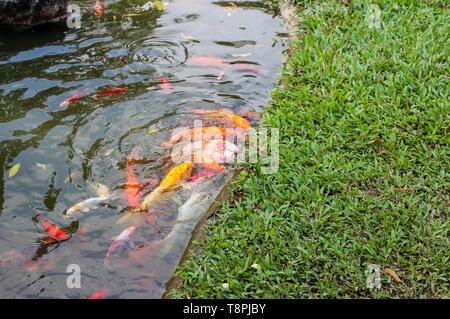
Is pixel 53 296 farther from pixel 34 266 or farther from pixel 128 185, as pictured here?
pixel 128 185

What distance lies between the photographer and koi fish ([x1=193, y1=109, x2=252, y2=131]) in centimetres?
432

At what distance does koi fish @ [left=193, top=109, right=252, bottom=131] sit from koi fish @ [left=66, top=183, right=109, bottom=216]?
A: 152 cm

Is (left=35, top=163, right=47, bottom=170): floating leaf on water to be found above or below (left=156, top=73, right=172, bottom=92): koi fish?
below

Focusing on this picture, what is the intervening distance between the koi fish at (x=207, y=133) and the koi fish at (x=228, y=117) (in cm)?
10

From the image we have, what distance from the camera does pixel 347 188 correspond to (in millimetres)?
3385

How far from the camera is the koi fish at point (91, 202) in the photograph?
3.50 m

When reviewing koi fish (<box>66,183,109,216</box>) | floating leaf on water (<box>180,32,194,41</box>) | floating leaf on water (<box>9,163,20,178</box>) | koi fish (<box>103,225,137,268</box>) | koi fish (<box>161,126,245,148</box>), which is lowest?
koi fish (<box>103,225,137,268</box>)

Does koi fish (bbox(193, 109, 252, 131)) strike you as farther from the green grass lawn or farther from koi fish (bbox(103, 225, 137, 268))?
koi fish (bbox(103, 225, 137, 268))

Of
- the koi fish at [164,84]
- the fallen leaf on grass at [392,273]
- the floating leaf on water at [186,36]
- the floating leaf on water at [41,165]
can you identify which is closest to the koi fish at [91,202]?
the floating leaf on water at [41,165]

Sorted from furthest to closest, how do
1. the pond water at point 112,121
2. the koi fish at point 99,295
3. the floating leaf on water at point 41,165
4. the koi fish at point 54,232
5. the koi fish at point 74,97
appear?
1. the koi fish at point 74,97
2. the floating leaf on water at point 41,165
3. the koi fish at point 54,232
4. the pond water at point 112,121
5. the koi fish at point 99,295

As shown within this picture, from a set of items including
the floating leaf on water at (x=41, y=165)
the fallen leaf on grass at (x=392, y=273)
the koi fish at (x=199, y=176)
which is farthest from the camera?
the floating leaf on water at (x=41, y=165)

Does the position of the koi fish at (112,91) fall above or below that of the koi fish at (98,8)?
below

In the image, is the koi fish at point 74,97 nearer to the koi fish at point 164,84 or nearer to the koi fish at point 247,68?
the koi fish at point 164,84

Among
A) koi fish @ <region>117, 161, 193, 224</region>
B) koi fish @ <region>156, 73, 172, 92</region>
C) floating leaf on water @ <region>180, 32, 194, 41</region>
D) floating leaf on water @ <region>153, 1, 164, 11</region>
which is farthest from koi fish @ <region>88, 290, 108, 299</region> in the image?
floating leaf on water @ <region>153, 1, 164, 11</region>
